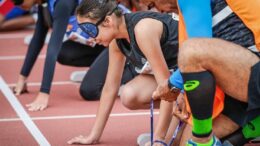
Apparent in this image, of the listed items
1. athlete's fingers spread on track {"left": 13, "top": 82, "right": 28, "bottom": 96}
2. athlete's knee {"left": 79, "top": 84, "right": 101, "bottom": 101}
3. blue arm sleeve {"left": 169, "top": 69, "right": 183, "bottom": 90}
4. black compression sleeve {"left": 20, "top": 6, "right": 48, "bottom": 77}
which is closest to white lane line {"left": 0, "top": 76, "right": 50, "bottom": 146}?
athlete's fingers spread on track {"left": 13, "top": 82, "right": 28, "bottom": 96}

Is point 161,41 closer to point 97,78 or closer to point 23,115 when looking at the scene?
point 23,115

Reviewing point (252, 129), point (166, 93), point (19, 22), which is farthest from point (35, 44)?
point (19, 22)

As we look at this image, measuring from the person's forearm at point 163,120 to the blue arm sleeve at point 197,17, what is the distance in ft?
2.16

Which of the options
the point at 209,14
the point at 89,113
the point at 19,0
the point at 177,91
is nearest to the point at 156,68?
the point at 177,91

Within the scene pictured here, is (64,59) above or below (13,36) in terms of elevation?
above

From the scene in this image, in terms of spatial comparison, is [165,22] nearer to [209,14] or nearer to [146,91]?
[146,91]

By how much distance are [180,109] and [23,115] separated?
77.4 inches

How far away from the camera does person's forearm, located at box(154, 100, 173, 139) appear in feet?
16.0

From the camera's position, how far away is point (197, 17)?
4.38 meters

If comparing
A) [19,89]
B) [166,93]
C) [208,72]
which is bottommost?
[19,89]

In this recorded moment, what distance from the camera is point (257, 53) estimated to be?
14.5ft

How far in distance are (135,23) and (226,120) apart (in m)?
0.92

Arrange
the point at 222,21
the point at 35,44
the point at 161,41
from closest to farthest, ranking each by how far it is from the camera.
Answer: the point at 222,21
the point at 161,41
the point at 35,44

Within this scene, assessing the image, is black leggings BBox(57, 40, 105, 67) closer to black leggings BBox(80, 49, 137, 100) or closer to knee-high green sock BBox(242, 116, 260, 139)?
black leggings BBox(80, 49, 137, 100)
